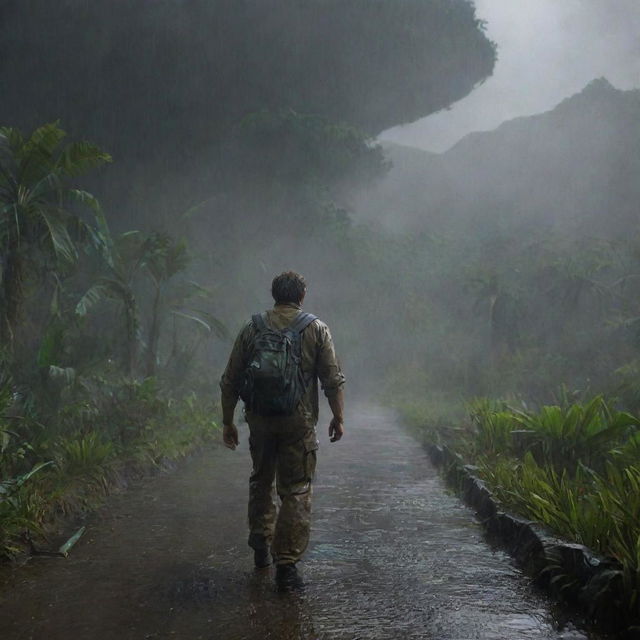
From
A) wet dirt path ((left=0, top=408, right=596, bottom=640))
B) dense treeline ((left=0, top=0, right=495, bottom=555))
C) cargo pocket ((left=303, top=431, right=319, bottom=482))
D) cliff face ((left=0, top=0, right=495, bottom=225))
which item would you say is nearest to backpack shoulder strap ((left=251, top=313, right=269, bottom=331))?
cargo pocket ((left=303, top=431, right=319, bottom=482))

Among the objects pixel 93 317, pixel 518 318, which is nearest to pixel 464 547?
pixel 93 317

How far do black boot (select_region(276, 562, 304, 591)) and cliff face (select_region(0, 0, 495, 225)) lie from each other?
59.5 ft

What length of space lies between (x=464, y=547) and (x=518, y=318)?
105 feet

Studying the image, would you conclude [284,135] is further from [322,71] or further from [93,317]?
[93,317]

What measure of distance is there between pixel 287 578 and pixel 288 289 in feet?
6.40

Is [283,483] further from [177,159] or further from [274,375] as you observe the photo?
[177,159]

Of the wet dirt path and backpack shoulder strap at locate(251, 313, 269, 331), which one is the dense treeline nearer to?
the wet dirt path

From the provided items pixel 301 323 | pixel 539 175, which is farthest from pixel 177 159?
pixel 539 175

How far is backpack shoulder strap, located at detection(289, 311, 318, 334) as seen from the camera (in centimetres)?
440

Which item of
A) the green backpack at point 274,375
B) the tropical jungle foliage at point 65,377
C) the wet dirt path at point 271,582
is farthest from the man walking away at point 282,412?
the tropical jungle foliage at point 65,377

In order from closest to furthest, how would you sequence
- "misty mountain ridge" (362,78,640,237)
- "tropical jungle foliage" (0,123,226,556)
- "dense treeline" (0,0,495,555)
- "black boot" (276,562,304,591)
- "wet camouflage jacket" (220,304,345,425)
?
"black boot" (276,562,304,591) < "wet camouflage jacket" (220,304,345,425) < "tropical jungle foliage" (0,123,226,556) < "dense treeline" (0,0,495,555) < "misty mountain ridge" (362,78,640,237)

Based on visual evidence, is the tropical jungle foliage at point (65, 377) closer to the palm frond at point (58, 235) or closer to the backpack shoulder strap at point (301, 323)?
the palm frond at point (58, 235)

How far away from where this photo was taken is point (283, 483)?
4.27 metres

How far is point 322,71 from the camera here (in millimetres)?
23547
